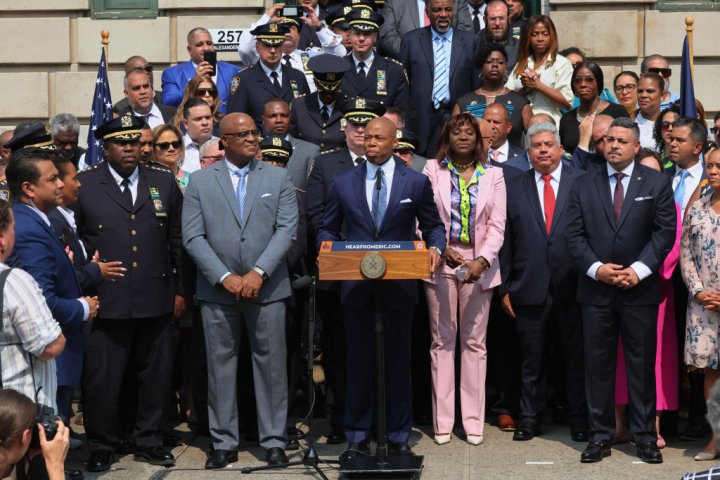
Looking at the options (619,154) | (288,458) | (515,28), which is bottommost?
(288,458)

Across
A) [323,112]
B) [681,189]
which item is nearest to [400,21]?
[323,112]

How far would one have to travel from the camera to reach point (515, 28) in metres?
13.3

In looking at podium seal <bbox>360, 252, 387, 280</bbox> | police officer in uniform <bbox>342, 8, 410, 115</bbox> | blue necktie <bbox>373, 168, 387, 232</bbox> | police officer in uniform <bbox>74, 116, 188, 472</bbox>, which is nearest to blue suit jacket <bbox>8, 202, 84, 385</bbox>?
police officer in uniform <bbox>74, 116, 188, 472</bbox>

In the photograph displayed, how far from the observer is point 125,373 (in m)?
9.39

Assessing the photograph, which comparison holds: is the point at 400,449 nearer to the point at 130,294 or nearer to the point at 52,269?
the point at 130,294

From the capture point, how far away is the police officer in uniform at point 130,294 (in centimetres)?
901

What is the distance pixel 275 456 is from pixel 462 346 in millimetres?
1608

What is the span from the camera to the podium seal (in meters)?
8.23

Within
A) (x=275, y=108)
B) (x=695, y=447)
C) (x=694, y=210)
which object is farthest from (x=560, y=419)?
(x=275, y=108)

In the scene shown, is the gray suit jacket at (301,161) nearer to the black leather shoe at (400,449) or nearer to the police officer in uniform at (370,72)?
the police officer in uniform at (370,72)

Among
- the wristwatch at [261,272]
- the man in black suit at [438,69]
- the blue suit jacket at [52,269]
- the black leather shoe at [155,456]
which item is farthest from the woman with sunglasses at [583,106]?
the blue suit jacket at [52,269]

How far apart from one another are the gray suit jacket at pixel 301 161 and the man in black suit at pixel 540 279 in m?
1.60

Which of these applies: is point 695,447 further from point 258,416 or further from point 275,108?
point 275,108

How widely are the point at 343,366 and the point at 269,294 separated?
102 centimetres
